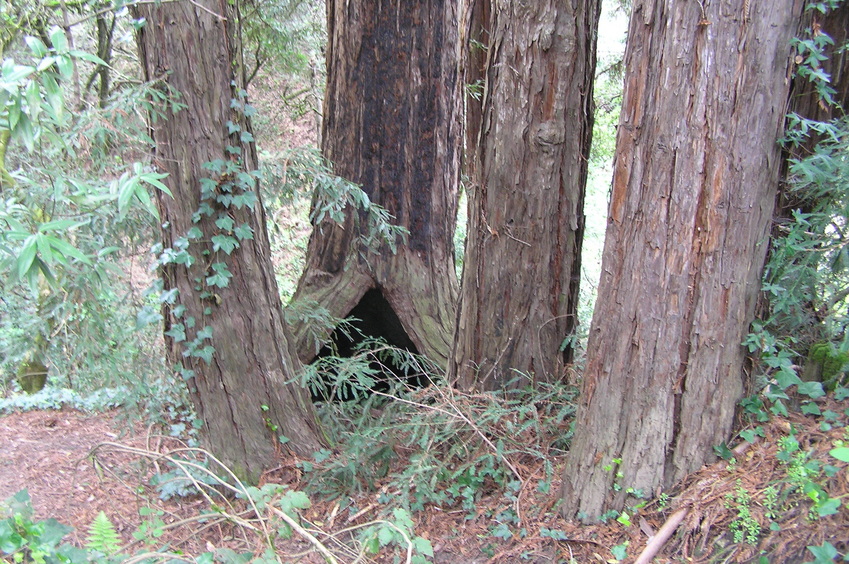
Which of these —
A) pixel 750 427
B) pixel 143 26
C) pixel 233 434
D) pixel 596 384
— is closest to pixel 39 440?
pixel 233 434

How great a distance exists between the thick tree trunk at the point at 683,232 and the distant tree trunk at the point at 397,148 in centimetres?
280

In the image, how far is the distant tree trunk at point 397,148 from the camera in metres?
5.52

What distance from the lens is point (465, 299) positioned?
14.8 feet

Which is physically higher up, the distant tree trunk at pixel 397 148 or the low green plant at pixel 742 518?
the distant tree trunk at pixel 397 148

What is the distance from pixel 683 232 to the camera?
2607 millimetres

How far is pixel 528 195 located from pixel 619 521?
2.23m

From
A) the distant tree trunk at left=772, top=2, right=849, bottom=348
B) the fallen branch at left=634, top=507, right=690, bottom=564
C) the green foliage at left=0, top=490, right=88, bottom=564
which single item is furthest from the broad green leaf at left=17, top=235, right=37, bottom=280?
the distant tree trunk at left=772, top=2, right=849, bottom=348

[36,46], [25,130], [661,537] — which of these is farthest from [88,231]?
[661,537]

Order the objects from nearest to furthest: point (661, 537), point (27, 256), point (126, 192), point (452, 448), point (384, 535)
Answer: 1. point (27, 256)
2. point (126, 192)
3. point (384, 535)
4. point (661, 537)
5. point (452, 448)

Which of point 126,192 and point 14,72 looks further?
point 126,192

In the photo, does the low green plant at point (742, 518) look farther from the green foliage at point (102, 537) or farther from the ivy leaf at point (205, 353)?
the ivy leaf at point (205, 353)

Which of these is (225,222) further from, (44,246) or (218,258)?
(44,246)

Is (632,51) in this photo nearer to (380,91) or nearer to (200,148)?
(200,148)

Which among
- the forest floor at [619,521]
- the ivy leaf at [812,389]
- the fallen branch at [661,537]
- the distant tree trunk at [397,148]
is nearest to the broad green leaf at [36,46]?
the forest floor at [619,521]
